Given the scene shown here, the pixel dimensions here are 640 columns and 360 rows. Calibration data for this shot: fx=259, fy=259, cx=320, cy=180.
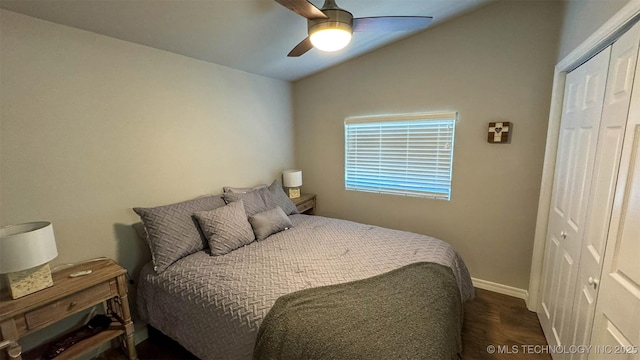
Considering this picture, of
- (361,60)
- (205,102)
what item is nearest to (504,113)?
(361,60)

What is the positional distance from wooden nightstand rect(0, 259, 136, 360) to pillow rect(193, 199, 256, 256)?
1.87 ft

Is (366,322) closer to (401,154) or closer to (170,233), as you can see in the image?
(170,233)

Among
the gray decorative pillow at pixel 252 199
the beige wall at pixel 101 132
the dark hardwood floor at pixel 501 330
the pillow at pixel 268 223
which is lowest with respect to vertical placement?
the dark hardwood floor at pixel 501 330

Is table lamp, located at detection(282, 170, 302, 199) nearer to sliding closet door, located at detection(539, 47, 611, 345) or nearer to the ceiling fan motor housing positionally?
the ceiling fan motor housing

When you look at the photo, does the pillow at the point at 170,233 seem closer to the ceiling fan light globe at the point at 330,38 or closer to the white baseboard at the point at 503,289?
the ceiling fan light globe at the point at 330,38

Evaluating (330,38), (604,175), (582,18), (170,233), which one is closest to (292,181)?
(170,233)

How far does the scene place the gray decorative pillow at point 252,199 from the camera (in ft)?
7.91

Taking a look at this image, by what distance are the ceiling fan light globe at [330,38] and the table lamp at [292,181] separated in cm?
187

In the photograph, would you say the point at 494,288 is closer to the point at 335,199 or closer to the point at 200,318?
Answer: the point at 335,199

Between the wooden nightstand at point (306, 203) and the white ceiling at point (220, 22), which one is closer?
the white ceiling at point (220, 22)

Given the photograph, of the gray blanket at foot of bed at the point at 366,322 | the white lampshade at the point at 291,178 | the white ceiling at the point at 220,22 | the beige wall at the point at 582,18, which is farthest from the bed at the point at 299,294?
the beige wall at the point at 582,18

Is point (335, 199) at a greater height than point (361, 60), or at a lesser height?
lesser

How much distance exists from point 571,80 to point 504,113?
55 cm

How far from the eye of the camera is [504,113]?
7.73ft
